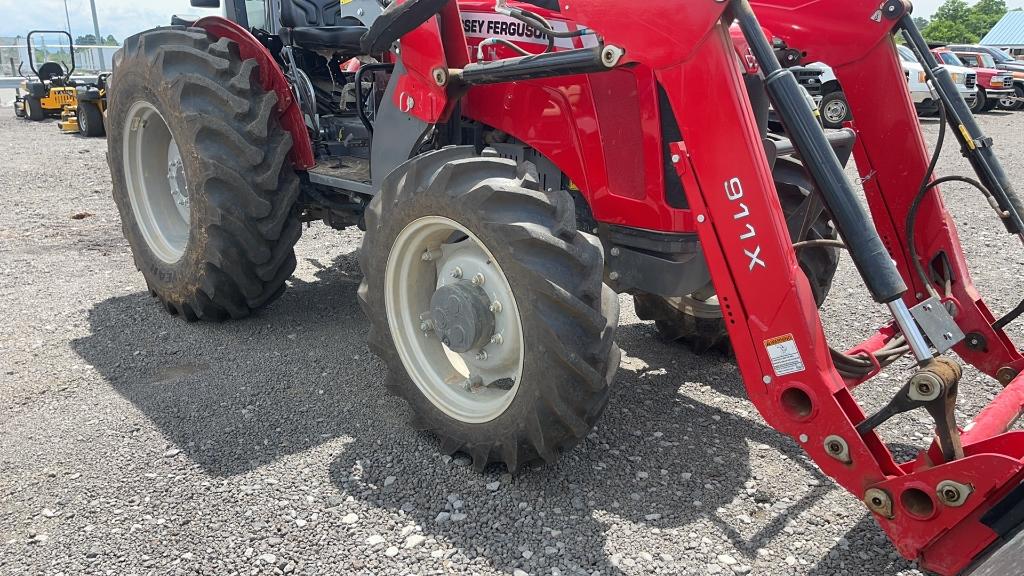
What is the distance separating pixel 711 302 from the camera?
4.07 metres

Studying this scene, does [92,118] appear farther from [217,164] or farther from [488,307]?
[488,307]

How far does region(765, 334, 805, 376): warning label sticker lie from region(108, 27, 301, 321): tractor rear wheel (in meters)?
2.70

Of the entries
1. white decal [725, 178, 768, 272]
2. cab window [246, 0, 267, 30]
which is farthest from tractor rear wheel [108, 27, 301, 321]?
white decal [725, 178, 768, 272]

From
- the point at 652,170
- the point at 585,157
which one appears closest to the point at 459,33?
the point at 585,157

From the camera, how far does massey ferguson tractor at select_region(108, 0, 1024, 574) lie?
2.31 meters

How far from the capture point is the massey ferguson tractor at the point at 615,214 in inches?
90.8

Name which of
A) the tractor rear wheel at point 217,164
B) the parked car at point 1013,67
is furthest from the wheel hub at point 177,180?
the parked car at point 1013,67

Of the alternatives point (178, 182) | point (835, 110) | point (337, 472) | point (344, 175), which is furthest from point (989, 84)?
point (337, 472)

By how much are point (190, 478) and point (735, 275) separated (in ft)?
7.14

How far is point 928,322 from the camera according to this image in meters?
2.35

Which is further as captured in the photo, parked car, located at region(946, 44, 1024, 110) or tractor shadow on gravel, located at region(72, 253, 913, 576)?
parked car, located at region(946, 44, 1024, 110)

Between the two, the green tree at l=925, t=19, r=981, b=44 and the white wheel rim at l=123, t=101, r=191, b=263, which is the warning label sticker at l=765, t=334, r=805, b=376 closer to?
the white wheel rim at l=123, t=101, r=191, b=263

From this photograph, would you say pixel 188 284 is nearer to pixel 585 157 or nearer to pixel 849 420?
pixel 585 157

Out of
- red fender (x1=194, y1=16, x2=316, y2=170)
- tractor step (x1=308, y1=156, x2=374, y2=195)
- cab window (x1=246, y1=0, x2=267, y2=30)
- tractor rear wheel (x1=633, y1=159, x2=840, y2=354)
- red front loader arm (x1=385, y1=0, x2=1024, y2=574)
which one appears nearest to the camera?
red front loader arm (x1=385, y1=0, x2=1024, y2=574)
